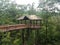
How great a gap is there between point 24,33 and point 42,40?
212cm

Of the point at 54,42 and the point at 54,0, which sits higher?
the point at 54,0

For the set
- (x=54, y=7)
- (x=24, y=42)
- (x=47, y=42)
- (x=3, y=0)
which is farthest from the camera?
(x=3, y=0)

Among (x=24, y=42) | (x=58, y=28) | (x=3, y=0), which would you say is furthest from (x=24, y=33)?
(x=3, y=0)

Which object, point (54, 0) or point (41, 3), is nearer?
point (54, 0)

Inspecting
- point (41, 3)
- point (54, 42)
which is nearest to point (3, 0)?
point (41, 3)

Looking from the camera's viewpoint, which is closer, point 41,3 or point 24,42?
point 24,42

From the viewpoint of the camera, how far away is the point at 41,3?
2580 centimetres

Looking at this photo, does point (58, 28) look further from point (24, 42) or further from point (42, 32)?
point (24, 42)

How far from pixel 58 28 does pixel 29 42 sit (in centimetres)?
329

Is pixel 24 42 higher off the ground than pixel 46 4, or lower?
lower

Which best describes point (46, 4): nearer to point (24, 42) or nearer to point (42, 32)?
point (42, 32)

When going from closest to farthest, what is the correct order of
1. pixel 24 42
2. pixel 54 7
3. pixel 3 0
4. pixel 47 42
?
pixel 24 42
pixel 47 42
pixel 54 7
pixel 3 0

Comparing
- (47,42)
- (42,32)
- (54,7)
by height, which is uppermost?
(54,7)

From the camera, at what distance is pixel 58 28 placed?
18.0 metres
